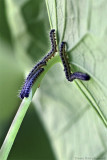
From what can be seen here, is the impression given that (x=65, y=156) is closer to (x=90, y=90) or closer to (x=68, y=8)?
(x=90, y=90)

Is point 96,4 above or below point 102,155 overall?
above

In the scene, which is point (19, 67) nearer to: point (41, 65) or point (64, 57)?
point (41, 65)

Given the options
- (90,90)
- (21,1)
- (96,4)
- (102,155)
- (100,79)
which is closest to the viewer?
(96,4)

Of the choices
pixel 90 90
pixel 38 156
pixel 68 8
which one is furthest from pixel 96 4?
pixel 38 156

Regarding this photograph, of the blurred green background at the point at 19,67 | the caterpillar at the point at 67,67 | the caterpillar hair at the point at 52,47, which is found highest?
the blurred green background at the point at 19,67

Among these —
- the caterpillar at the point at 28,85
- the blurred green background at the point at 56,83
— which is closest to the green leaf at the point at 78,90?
the blurred green background at the point at 56,83

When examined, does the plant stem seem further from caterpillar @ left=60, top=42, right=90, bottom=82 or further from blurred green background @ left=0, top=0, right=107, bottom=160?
blurred green background @ left=0, top=0, right=107, bottom=160

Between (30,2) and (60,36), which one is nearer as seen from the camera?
(60,36)

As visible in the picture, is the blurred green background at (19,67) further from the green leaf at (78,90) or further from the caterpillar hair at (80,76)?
the caterpillar hair at (80,76)

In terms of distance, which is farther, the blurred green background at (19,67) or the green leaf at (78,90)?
the blurred green background at (19,67)
